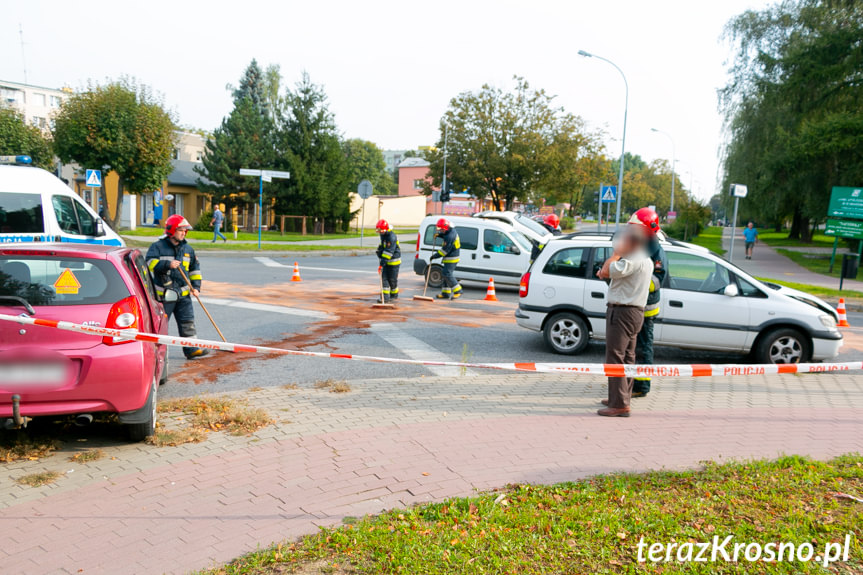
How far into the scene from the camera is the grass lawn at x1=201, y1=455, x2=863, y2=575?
3.31 m

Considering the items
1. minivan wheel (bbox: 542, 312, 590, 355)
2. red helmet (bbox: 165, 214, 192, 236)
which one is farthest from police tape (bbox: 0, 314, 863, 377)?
minivan wheel (bbox: 542, 312, 590, 355)

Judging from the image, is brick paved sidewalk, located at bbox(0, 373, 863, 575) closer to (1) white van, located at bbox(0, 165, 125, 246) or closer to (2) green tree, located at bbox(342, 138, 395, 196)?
(1) white van, located at bbox(0, 165, 125, 246)

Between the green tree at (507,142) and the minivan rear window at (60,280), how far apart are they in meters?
35.2

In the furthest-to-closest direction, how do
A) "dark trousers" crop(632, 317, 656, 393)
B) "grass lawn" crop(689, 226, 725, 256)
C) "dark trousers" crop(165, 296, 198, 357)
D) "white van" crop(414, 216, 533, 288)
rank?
"grass lawn" crop(689, 226, 725, 256), "white van" crop(414, 216, 533, 288), "dark trousers" crop(165, 296, 198, 357), "dark trousers" crop(632, 317, 656, 393)

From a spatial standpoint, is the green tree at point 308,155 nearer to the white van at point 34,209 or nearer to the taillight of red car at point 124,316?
the white van at point 34,209

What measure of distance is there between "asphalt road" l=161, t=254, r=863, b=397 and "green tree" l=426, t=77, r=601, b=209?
24.0 metres

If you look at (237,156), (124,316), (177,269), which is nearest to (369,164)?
(237,156)

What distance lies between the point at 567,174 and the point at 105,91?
999 inches

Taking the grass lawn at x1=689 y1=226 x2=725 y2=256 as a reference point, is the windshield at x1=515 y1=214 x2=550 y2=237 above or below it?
above

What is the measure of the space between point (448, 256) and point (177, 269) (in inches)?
281

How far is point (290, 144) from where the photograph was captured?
125 ft

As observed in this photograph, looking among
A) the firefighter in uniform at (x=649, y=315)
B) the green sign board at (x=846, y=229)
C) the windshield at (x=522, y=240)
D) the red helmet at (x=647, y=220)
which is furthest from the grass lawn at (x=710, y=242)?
the red helmet at (x=647, y=220)

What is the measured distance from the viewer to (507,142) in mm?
39656

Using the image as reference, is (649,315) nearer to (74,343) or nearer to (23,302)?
(74,343)
